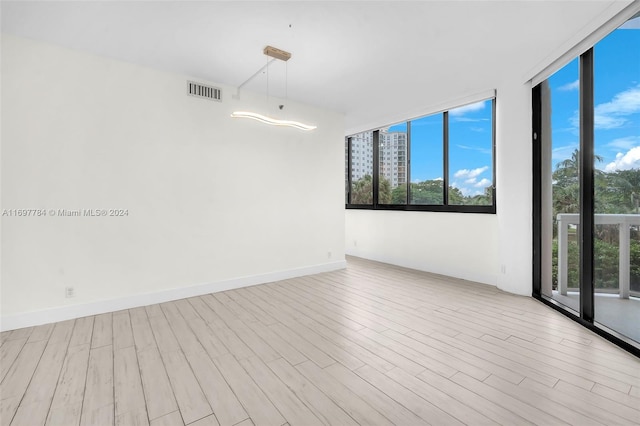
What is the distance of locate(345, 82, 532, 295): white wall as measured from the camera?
403 cm

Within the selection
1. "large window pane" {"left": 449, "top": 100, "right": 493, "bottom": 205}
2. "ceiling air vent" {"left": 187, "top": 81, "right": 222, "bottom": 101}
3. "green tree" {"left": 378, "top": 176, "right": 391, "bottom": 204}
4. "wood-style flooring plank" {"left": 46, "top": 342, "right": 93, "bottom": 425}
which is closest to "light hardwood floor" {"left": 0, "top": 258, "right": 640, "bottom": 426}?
"wood-style flooring plank" {"left": 46, "top": 342, "right": 93, "bottom": 425}

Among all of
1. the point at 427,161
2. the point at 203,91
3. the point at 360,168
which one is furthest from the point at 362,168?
the point at 203,91

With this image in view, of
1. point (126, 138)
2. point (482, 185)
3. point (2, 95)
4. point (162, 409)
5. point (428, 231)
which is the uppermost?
point (2, 95)

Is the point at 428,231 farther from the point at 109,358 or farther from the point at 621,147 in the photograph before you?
the point at 109,358

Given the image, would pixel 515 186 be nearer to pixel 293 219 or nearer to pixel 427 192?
pixel 427 192

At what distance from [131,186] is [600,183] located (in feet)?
17.2

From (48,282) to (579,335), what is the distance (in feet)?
18.3

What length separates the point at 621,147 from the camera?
267 cm

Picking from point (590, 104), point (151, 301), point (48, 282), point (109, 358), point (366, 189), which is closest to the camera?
point (109, 358)

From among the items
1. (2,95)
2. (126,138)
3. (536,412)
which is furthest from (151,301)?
(536,412)

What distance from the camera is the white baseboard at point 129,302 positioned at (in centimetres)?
301

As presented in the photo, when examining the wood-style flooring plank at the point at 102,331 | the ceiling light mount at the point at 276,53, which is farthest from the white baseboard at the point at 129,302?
the ceiling light mount at the point at 276,53

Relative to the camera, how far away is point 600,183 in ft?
9.32

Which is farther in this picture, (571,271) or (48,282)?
(571,271)
